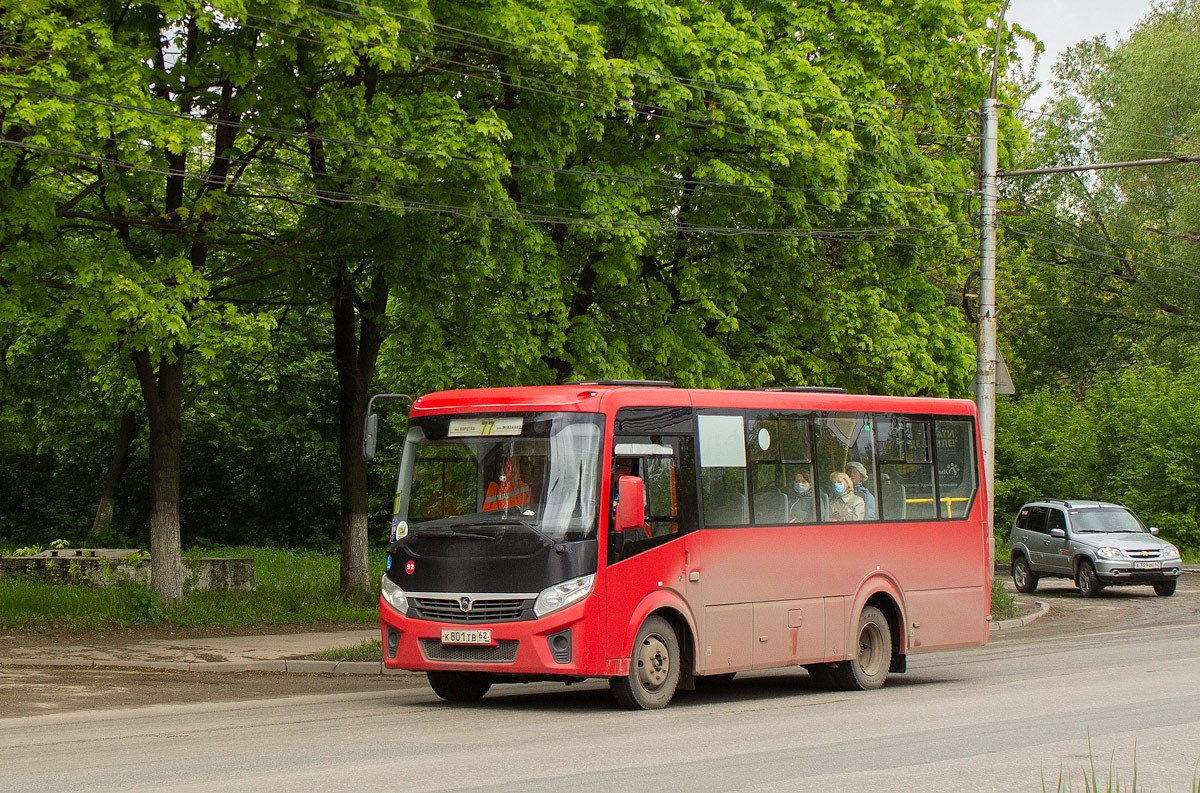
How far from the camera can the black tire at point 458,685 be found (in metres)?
13.3

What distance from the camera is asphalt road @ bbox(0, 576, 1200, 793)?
8406 millimetres

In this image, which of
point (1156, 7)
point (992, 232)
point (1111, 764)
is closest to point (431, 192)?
point (992, 232)

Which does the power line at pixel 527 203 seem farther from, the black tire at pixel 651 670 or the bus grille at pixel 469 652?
the black tire at pixel 651 670

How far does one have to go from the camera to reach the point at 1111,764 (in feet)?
28.1

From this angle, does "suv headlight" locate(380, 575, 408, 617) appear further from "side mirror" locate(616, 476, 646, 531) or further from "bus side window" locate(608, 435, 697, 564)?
"side mirror" locate(616, 476, 646, 531)

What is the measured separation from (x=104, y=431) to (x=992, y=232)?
2418 cm

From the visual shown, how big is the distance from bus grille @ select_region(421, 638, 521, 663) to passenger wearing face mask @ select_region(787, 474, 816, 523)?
3415mm

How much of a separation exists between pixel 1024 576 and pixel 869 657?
17995 mm

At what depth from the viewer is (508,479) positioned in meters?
12.5

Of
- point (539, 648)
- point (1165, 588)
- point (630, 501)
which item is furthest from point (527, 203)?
point (1165, 588)

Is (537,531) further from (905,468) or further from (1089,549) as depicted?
(1089,549)

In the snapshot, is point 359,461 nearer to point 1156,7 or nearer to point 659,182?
point 659,182

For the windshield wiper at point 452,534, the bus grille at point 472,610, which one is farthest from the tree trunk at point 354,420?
the bus grille at point 472,610

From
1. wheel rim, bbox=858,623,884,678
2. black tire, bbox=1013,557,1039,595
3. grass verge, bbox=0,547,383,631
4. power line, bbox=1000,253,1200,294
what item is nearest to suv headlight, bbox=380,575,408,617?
wheel rim, bbox=858,623,884,678
